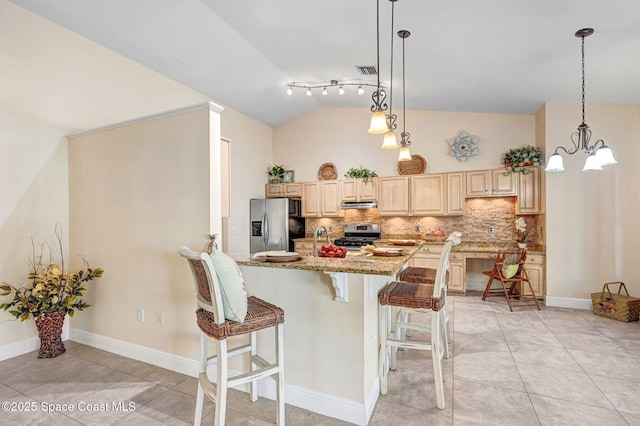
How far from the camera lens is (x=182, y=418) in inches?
84.6

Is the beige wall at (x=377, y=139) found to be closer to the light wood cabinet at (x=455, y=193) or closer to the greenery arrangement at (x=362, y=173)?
the greenery arrangement at (x=362, y=173)

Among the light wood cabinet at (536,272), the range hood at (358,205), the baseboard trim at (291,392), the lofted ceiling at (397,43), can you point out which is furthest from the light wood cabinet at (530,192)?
the baseboard trim at (291,392)

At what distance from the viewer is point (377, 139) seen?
616 centimetres

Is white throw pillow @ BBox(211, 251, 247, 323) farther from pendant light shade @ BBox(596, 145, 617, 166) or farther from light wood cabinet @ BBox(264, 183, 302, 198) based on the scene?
light wood cabinet @ BBox(264, 183, 302, 198)

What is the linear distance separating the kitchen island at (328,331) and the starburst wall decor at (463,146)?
4.05 metres

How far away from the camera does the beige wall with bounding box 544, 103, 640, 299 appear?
167 inches

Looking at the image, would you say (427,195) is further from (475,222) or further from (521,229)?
(521,229)

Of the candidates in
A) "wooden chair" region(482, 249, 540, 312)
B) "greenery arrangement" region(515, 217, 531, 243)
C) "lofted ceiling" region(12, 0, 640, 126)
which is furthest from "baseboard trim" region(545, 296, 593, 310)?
"lofted ceiling" region(12, 0, 640, 126)

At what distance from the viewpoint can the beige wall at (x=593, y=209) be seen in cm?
424

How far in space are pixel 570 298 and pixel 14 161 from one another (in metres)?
7.04

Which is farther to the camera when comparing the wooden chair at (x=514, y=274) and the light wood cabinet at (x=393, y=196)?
the light wood cabinet at (x=393, y=196)

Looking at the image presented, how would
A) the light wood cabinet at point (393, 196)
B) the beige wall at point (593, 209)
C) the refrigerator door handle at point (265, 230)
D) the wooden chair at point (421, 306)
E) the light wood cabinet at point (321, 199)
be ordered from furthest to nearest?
1. the light wood cabinet at point (321, 199)
2. the refrigerator door handle at point (265, 230)
3. the light wood cabinet at point (393, 196)
4. the beige wall at point (593, 209)
5. the wooden chair at point (421, 306)

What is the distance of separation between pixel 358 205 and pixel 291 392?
12.9 ft

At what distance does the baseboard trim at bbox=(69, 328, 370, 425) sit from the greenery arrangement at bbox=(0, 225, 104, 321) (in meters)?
0.54
